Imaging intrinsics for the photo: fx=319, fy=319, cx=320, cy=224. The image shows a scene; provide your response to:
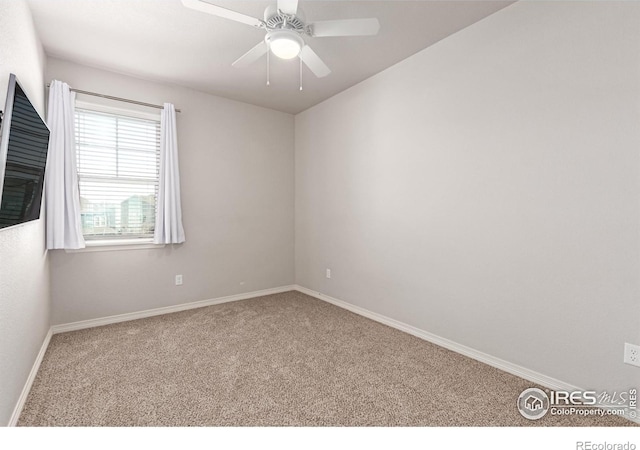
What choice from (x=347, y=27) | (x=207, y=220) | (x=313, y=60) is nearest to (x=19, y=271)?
(x=207, y=220)

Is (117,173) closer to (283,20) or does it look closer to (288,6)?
(283,20)

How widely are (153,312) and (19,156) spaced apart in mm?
2436

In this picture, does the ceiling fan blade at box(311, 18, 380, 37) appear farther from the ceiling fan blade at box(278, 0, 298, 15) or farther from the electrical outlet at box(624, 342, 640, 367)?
the electrical outlet at box(624, 342, 640, 367)

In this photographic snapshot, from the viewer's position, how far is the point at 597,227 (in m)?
1.92

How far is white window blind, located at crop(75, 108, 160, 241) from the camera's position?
3.21 metres

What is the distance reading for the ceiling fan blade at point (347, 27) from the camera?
1775 millimetres

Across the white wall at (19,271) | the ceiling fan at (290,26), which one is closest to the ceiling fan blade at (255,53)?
the ceiling fan at (290,26)

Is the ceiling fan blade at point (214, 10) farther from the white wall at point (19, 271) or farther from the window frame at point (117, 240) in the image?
the window frame at point (117, 240)

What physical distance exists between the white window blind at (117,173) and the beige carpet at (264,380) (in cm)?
107

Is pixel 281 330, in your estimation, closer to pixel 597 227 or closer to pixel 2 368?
pixel 2 368

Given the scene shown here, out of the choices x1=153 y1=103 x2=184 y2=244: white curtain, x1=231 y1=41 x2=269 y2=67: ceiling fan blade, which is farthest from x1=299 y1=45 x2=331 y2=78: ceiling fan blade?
x1=153 y1=103 x2=184 y2=244: white curtain

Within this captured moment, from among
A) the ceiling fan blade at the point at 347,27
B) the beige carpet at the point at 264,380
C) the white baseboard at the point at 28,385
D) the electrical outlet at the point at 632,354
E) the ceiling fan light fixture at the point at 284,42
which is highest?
the ceiling fan blade at the point at 347,27

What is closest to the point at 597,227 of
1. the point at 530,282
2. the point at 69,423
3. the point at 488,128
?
the point at 530,282

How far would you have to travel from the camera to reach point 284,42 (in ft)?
6.15
